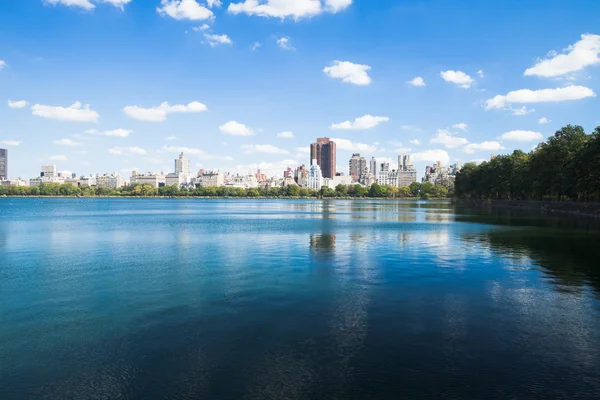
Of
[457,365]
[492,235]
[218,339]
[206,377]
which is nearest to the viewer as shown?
[206,377]

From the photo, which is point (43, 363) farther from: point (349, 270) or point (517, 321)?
point (349, 270)

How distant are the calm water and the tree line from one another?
2101 inches

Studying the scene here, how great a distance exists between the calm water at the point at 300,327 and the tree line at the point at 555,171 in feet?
175

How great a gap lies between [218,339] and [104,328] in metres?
4.01

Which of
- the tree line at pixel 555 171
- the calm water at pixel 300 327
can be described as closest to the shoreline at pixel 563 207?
the tree line at pixel 555 171

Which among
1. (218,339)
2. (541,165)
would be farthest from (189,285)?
(541,165)

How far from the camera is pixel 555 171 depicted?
312ft

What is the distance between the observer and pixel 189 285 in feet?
68.5

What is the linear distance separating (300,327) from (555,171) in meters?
97.2

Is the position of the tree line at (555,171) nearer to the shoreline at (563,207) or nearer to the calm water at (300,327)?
the shoreline at (563,207)

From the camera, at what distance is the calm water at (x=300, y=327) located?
10.4 m

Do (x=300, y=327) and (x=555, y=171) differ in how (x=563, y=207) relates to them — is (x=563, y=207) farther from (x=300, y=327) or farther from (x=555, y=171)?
(x=300, y=327)

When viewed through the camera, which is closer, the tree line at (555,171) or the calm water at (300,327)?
the calm water at (300,327)

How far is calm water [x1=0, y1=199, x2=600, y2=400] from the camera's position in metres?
10.4
